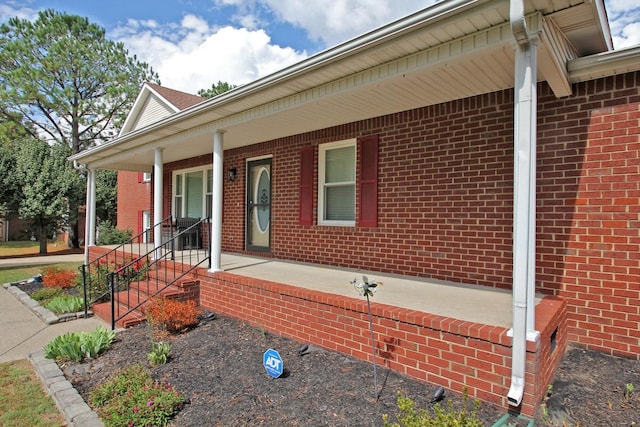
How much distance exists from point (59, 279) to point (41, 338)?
3.27m

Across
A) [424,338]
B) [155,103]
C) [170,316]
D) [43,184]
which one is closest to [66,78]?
[43,184]

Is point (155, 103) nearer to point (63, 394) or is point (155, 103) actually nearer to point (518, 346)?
point (63, 394)

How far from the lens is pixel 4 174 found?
1539 centimetres

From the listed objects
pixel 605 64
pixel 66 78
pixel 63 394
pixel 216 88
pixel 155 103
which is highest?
pixel 216 88

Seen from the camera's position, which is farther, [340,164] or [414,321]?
[340,164]

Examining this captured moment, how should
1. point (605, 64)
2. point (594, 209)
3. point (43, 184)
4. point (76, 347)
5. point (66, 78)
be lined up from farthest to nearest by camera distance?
point (66, 78), point (43, 184), point (76, 347), point (594, 209), point (605, 64)

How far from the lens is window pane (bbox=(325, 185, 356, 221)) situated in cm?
616

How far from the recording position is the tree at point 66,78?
70.0 ft

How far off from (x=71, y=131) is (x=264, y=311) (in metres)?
24.9

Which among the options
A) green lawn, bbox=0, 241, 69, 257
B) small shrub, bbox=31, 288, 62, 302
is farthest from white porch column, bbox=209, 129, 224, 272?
green lawn, bbox=0, 241, 69, 257

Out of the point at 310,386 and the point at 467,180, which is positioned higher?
the point at 467,180

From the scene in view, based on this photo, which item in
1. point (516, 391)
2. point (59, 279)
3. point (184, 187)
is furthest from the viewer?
point (184, 187)

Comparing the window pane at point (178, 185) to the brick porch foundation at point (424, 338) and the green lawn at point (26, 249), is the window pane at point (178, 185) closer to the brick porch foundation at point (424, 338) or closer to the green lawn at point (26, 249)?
the brick porch foundation at point (424, 338)

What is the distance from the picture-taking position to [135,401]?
2994 mm
